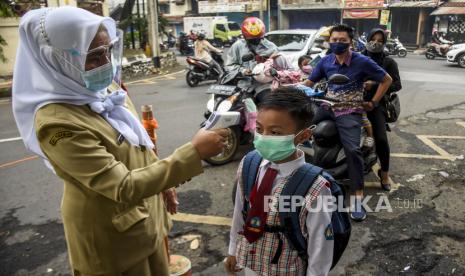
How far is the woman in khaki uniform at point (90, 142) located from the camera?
4.79 ft

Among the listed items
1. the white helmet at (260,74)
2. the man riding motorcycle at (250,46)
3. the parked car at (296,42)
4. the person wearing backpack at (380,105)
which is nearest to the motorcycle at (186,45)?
the parked car at (296,42)

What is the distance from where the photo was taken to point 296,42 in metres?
11.2

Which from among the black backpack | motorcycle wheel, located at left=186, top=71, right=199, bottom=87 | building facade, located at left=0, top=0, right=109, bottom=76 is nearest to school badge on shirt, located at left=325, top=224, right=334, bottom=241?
the black backpack

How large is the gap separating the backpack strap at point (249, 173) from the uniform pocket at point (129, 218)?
471 millimetres

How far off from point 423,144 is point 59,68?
5.43 m

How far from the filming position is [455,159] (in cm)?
511

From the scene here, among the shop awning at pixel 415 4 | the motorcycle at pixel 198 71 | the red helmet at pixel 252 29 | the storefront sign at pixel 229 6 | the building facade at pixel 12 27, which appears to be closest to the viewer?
the red helmet at pixel 252 29


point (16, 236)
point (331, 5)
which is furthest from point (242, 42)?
point (331, 5)

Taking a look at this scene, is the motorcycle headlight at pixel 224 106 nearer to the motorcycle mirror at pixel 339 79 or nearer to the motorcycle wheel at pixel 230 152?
the motorcycle wheel at pixel 230 152

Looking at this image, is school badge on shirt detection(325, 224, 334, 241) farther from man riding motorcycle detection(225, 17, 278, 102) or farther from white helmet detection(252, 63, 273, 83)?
man riding motorcycle detection(225, 17, 278, 102)

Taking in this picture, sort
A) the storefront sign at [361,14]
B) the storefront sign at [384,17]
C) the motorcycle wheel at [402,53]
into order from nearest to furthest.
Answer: the motorcycle wheel at [402,53] → the storefront sign at [384,17] → the storefront sign at [361,14]

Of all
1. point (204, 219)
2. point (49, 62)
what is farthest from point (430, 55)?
point (49, 62)

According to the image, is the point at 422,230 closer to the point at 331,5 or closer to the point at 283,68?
the point at 283,68

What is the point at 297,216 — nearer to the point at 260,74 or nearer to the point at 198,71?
the point at 260,74
